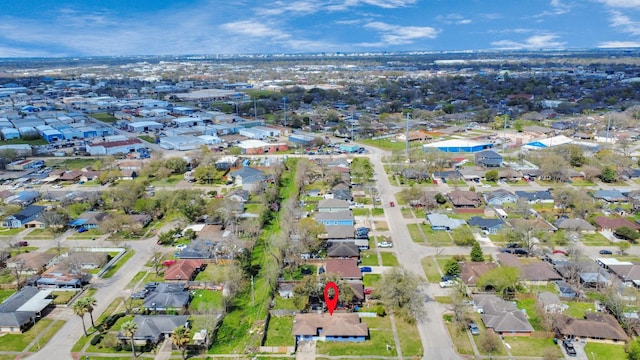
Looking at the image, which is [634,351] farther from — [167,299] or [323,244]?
[167,299]

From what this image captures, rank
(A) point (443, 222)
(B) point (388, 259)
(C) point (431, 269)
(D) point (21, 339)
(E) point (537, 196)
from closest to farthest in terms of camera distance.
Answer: (D) point (21, 339) → (C) point (431, 269) → (B) point (388, 259) → (A) point (443, 222) → (E) point (537, 196)

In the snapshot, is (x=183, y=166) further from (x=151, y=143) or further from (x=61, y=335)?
(x=61, y=335)

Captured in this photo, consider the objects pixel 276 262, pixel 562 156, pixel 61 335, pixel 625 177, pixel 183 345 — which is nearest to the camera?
pixel 183 345

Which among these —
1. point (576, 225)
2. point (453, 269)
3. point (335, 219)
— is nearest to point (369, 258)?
point (453, 269)

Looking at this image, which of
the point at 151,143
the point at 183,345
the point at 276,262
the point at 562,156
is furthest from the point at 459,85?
the point at 183,345

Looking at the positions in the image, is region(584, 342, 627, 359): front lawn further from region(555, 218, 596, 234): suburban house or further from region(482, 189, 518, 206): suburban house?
region(482, 189, 518, 206): suburban house

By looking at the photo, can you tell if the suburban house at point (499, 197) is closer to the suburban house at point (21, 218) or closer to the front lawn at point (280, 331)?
the front lawn at point (280, 331)
